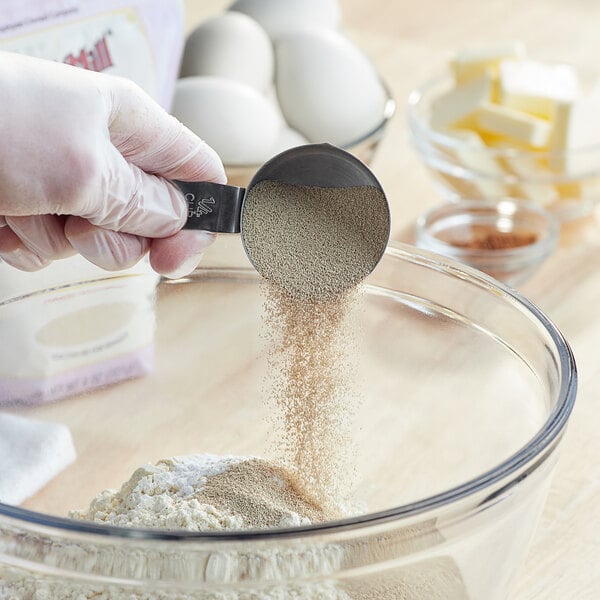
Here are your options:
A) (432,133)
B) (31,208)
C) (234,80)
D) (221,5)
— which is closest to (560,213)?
(432,133)

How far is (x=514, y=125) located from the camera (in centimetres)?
136

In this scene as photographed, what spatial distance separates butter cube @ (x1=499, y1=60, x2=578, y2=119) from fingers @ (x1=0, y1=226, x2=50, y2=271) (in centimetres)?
85

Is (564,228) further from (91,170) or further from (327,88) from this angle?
(91,170)

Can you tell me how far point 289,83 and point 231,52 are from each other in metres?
0.09

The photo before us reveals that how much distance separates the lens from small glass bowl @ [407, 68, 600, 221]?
133 cm

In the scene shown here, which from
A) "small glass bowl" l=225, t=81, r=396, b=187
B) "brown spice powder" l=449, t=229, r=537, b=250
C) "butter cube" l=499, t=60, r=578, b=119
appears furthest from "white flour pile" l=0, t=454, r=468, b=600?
"butter cube" l=499, t=60, r=578, b=119

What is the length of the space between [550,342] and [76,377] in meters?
0.43

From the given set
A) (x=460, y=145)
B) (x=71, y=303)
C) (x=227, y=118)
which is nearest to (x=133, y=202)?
(x=71, y=303)

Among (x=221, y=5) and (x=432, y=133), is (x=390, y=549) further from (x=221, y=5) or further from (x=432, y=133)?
(x=221, y=5)

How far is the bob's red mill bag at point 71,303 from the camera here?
83 centimetres

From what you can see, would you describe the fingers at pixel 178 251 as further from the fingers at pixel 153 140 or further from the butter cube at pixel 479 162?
the butter cube at pixel 479 162

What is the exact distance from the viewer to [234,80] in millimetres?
1300

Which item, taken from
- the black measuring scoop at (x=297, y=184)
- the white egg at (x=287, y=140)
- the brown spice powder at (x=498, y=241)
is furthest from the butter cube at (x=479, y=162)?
the black measuring scoop at (x=297, y=184)

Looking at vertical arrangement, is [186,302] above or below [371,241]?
below
